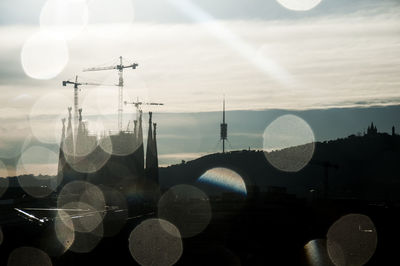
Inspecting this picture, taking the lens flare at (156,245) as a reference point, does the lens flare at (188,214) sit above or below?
below

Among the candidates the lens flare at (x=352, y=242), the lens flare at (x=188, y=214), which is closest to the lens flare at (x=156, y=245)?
the lens flare at (x=188, y=214)

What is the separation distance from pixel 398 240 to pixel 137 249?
51462 millimetres

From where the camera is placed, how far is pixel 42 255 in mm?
73250

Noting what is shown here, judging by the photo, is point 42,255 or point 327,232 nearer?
point 42,255

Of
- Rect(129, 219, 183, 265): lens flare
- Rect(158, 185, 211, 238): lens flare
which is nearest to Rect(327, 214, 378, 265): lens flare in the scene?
Rect(129, 219, 183, 265): lens flare

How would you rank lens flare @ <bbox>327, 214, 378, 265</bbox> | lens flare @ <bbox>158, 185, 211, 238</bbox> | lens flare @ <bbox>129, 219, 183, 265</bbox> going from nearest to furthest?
lens flare @ <bbox>129, 219, 183, 265</bbox> → lens flare @ <bbox>327, 214, 378, 265</bbox> → lens flare @ <bbox>158, 185, 211, 238</bbox>

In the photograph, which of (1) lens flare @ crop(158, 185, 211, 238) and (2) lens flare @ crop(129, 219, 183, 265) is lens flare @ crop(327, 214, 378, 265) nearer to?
(2) lens flare @ crop(129, 219, 183, 265)

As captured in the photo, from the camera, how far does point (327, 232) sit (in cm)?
14312

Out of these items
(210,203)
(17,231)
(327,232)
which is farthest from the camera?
(210,203)

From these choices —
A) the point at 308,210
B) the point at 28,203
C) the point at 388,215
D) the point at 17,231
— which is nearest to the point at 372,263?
the point at 17,231

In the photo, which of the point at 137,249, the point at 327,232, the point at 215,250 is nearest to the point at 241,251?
the point at 215,250

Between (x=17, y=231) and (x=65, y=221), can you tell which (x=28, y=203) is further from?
(x=17, y=231)

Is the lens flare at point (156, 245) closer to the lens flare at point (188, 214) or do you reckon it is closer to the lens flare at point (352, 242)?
the lens flare at point (188, 214)

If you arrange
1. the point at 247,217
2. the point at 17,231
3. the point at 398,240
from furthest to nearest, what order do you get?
the point at 247,217 → the point at 398,240 → the point at 17,231
